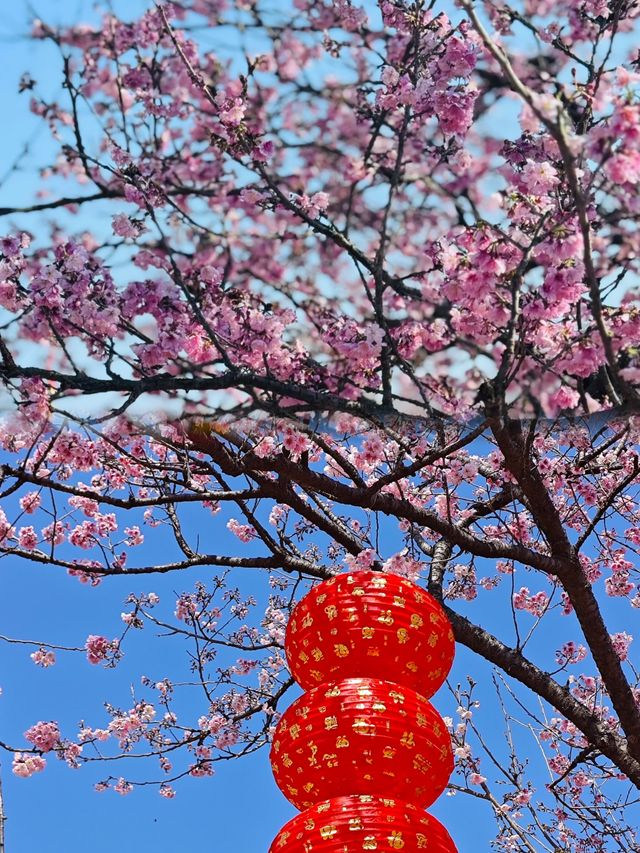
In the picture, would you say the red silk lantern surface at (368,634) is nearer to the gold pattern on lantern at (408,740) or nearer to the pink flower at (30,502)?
the gold pattern on lantern at (408,740)

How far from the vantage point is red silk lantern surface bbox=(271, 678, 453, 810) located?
3822 millimetres

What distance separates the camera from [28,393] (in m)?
4.29

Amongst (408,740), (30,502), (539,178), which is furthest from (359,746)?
(30,502)

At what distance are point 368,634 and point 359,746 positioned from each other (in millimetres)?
522

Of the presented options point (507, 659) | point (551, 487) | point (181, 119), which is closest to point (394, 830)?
point (507, 659)

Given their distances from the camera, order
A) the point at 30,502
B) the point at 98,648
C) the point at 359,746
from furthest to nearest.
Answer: the point at 98,648 < the point at 30,502 < the point at 359,746

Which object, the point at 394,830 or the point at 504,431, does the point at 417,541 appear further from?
the point at 394,830

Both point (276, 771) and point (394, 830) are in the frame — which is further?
point (276, 771)

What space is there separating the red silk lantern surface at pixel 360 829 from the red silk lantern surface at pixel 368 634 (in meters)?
0.62

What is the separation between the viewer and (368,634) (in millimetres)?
4156

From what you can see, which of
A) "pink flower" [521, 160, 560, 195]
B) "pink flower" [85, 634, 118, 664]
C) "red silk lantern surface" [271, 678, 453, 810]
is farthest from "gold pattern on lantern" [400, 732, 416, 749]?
"pink flower" [85, 634, 118, 664]

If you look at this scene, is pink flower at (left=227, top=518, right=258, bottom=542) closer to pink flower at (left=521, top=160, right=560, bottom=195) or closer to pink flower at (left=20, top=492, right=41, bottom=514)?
pink flower at (left=20, top=492, right=41, bottom=514)

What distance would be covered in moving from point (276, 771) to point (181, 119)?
297cm

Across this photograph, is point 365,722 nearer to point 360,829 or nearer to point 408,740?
point 408,740
